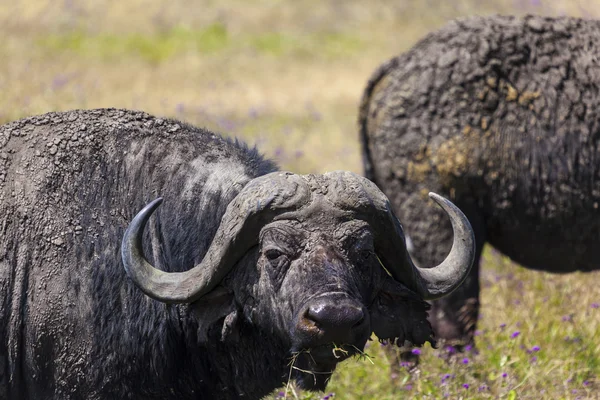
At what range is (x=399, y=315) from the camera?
14.0ft

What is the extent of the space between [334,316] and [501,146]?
3128 mm

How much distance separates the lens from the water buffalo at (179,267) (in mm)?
3859

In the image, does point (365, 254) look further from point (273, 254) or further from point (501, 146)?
point (501, 146)

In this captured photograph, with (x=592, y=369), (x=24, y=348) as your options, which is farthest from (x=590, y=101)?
(x=24, y=348)

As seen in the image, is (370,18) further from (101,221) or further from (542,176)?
(101,221)

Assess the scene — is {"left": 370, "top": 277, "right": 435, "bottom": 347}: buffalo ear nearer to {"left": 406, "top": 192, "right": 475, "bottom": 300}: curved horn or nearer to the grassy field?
{"left": 406, "top": 192, "right": 475, "bottom": 300}: curved horn

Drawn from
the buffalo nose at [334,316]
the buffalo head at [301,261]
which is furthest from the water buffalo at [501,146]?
the buffalo nose at [334,316]

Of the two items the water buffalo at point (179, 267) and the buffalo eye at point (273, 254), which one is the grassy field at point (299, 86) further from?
the buffalo eye at point (273, 254)

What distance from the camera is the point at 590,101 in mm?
6379

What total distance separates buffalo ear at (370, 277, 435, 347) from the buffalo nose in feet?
1.85

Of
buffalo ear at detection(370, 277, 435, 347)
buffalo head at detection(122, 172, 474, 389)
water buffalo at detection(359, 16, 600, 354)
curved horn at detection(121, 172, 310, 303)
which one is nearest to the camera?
buffalo head at detection(122, 172, 474, 389)

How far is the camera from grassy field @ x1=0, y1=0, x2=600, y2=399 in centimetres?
574

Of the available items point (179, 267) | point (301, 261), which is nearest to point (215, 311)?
point (179, 267)

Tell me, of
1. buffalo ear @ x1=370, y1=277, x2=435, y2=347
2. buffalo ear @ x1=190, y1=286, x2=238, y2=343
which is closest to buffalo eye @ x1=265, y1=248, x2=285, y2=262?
buffalo ear @ x1=190, y1=286, x2=238, y2=343
